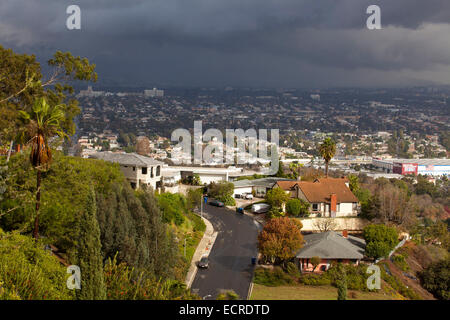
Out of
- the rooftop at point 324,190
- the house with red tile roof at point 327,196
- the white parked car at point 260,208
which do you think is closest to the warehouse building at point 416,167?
the rooftop at point 324,190

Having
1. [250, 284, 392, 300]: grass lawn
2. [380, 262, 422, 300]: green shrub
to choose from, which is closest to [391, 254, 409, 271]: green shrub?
[380, 262, 422, 300]: green shrub

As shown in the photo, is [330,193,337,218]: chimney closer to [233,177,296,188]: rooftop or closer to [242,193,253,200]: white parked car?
[233,177,296,188]: rooftop

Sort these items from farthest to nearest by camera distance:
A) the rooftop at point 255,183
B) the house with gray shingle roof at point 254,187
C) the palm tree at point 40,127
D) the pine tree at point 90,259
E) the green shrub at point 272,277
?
the rooftop at point 255,183, the house with gray shingle roof at point 254,187, the green shrub at point 272,277, the palm tree at point 40,127, the pine tree at point 90,259

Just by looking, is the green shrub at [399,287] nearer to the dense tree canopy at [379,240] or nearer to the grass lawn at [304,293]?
the dense tree canopy at [379,240]
